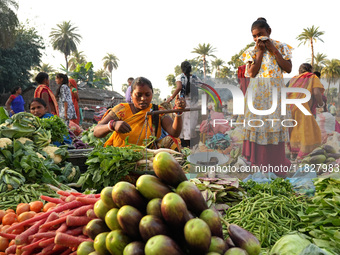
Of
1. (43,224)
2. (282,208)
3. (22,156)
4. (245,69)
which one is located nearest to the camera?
(43,224)

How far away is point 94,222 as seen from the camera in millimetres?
1510

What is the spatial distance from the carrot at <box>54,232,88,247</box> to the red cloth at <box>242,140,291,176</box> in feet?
8.14

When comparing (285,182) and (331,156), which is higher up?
(331,156)

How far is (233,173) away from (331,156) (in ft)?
3.49

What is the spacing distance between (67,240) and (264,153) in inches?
107

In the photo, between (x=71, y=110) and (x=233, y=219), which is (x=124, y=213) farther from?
(x=71, y=110)

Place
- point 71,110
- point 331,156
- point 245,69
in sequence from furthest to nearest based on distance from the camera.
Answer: point 71,110
point 245,69
point 331,156

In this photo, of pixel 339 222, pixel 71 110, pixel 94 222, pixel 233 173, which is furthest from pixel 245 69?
pixel 71 110

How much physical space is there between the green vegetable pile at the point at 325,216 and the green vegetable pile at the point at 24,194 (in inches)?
88.3

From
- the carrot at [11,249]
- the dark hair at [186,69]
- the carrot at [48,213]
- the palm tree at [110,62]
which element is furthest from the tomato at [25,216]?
the palm tree at [110,62]

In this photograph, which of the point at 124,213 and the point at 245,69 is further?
the point at 245,69

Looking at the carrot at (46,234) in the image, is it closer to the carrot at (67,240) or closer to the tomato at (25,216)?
the carrot at (67,240)

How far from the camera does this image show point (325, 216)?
7.69 feet

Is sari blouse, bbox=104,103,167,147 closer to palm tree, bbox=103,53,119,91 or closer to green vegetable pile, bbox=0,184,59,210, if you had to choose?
green vegetable pile, bbox=0,184,59,210
